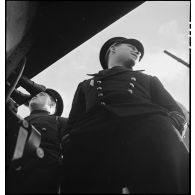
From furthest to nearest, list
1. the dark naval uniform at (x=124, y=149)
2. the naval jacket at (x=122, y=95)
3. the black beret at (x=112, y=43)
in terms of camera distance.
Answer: the black beret at (x=112, y=43), the naval jacket at (x=122, y=95), the dark naval uniform at (x=124, y=149)

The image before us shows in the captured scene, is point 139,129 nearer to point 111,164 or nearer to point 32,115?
point 111,164

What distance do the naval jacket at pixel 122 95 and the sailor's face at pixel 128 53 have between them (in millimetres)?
188

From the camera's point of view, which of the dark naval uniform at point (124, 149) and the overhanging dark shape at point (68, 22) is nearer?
the dark naval uniform at point (124, 149)

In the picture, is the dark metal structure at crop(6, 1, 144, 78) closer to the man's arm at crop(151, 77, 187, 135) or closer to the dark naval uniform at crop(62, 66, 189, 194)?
the dark naval uniform at crop(62, 66, 189, 194)

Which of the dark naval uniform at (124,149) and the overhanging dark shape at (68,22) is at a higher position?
the overhanging dark shape at (68,22)

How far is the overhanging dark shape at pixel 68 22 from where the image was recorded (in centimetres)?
262

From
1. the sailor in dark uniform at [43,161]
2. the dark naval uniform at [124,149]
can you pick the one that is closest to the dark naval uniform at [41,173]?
the sailor in dark uniform at [43,161]

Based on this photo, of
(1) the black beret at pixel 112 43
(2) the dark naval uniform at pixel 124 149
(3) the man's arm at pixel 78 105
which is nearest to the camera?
(2) the dark naval uniform at pixel 124 149

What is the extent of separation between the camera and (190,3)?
9.25 ft

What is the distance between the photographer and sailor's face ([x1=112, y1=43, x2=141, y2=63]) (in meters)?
3.44

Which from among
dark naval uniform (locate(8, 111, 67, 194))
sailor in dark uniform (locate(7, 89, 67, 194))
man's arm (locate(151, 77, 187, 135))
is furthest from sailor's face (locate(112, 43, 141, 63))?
dark naval uniform (locate(8, 111, 67, 194))

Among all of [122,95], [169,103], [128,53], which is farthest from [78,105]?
[169,103]

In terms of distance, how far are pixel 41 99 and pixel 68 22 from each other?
1751 mm

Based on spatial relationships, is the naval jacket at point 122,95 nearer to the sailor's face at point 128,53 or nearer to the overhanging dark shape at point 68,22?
the sailor's face at point 128,53
